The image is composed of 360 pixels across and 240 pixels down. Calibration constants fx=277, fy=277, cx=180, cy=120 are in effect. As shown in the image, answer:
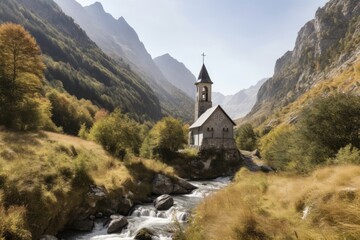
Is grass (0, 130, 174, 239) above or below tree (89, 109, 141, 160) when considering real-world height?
below

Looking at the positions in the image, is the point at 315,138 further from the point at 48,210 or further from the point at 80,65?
the point at 80,65

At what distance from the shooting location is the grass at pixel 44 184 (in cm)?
1620

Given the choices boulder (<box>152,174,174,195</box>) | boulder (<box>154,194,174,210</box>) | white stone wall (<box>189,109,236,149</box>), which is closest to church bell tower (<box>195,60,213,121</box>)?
white stone wall (<box>189,109,236,149</box>)

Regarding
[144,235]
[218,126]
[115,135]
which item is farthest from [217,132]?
[144,235]

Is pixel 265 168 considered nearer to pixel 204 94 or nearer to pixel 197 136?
pixel 197 136

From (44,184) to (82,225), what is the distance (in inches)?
164

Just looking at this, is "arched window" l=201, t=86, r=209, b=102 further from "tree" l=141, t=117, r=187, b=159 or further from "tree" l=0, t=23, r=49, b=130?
"tree" l=0, t=23, r=49, b=130

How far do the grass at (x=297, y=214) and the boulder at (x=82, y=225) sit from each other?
10.0 metres

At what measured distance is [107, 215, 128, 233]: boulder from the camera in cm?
2073

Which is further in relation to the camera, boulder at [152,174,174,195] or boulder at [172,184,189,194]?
boulder at [172,184,189,194]

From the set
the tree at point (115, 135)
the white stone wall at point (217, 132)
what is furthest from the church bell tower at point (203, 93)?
the tree at point (115, 135)

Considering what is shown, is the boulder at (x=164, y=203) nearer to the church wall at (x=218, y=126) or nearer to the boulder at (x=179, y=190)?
the boulder at (x=179, y=190)

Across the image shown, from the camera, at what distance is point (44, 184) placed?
20.0 metres

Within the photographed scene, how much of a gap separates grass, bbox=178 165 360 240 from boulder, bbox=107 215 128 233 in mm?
8600
